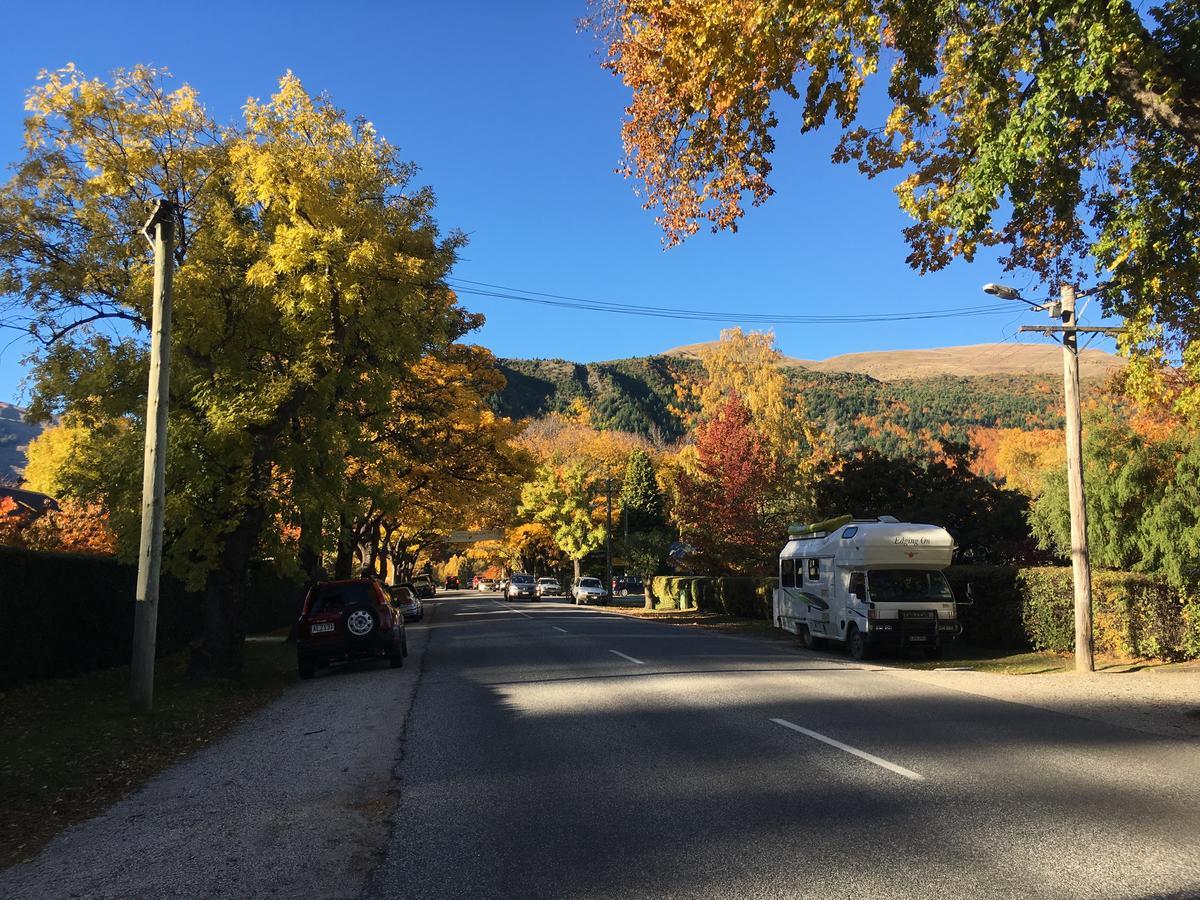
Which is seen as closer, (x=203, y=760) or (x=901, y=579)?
(x=203, y=760)

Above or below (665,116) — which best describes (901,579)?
below

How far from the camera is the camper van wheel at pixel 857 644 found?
18.1 metres

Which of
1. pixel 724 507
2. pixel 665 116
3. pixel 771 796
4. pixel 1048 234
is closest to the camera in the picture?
pixel 771 796

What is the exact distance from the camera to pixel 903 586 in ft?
59.3

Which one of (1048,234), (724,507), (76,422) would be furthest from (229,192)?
(724,507)

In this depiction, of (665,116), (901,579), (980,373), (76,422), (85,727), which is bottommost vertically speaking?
(85,727)

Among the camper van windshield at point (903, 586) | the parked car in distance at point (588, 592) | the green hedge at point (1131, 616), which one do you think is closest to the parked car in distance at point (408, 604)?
the parked car in distance at point (588, 592)

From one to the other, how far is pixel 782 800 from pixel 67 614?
43.5 ft

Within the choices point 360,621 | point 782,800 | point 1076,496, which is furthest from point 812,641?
point 782,800

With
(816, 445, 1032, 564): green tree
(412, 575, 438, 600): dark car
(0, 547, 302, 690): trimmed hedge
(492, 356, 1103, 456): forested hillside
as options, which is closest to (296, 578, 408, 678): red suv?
(0, 547, 302, 690): trimmed hedge

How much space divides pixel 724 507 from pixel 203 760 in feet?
86.6

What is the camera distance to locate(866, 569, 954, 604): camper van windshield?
17.9 m

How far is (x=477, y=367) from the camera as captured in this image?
2889cm

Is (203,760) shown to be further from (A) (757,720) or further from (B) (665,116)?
(B) (665,116)
